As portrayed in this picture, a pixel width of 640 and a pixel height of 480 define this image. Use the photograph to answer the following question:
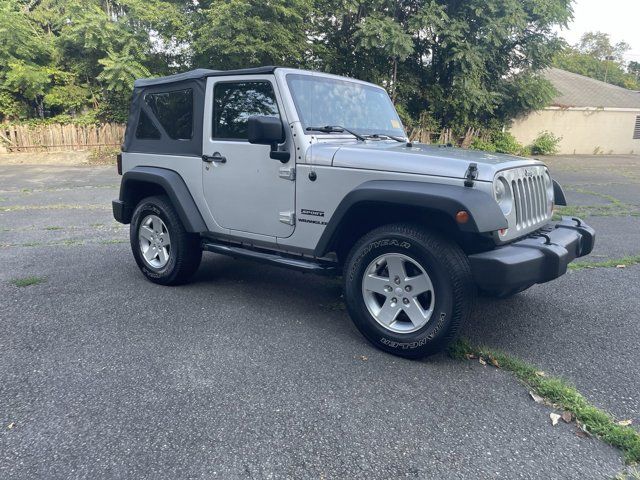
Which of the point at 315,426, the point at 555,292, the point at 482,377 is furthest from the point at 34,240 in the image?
the point at 555,292

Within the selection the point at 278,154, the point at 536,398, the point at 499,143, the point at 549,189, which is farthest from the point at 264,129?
the point at 499,143

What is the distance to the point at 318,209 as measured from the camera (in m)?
3.73

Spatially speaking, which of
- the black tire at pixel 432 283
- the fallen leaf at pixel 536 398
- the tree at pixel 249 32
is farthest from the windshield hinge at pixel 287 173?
the tree at pixel 249 32

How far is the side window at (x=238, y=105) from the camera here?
4035mm

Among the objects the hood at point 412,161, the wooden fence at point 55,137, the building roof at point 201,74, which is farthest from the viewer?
the wooden fence at point 55,137

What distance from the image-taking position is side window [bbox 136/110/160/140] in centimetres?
493

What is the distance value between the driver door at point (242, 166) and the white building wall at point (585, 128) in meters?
22.5

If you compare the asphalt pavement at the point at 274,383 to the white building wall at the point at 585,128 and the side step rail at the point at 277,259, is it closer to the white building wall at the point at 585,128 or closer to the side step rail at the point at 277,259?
the side step rail at the point at 277,259

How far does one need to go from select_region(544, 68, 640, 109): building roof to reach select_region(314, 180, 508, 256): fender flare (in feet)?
82.0

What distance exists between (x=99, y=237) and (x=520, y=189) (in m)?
5.95

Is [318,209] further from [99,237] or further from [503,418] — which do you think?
[99,237]

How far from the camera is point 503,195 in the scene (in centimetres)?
320

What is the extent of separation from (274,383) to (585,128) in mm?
28040

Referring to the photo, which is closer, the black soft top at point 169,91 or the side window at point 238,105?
the side window at point 238,105
